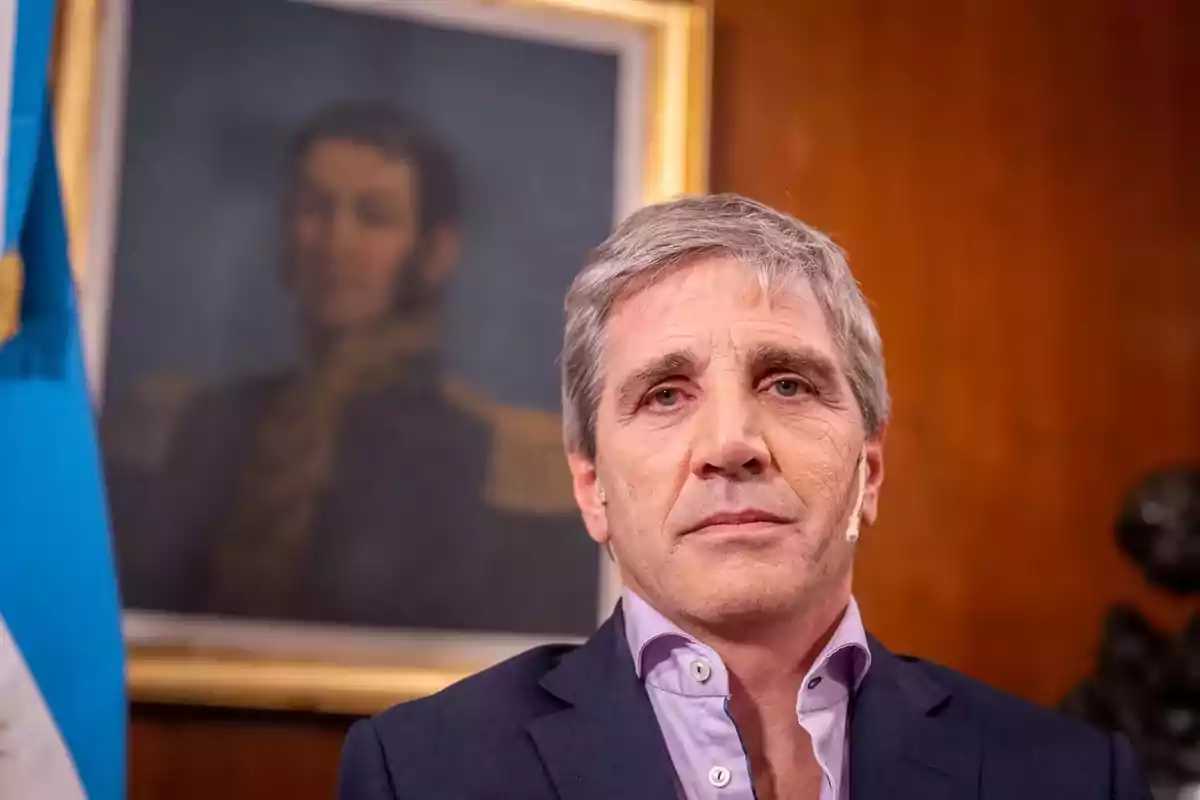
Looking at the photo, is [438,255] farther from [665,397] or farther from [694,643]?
[694,643]

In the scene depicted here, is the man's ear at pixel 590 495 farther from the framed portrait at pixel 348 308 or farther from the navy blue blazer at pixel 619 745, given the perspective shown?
the framed portrait at pixel 348 308

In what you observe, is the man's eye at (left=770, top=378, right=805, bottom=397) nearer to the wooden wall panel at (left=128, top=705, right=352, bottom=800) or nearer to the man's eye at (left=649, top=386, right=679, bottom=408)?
the man's eye at (left=649, top=386, right=679, bottom=408)

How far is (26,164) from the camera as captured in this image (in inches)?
48.2

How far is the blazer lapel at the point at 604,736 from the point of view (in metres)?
1.05

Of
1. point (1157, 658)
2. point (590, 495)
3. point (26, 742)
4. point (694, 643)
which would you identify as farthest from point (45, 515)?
point (1157, 658)

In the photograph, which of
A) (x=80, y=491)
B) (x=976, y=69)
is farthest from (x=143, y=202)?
(x=976, y=69)

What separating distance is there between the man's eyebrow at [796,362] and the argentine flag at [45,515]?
692 mm

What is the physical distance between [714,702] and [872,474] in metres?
0.29

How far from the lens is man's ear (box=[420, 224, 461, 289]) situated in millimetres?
1604

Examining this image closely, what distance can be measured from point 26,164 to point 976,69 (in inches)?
54.5

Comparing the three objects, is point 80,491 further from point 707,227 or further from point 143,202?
point 707,227

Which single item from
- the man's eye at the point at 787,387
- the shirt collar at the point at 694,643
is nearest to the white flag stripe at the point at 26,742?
the shirt collar at the point at 694,643

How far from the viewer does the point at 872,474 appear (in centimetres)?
120

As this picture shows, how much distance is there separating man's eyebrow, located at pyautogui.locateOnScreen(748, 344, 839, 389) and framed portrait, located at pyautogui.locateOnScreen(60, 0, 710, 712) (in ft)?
1.83
